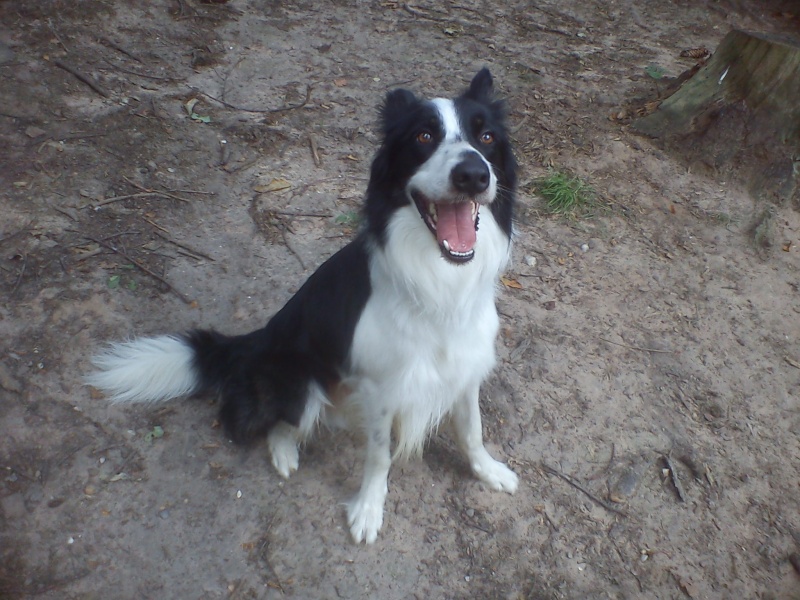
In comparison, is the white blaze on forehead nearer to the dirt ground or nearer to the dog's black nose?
the dog's black nose

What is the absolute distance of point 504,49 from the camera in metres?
6.57

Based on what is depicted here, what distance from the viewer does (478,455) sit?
297 centimetres

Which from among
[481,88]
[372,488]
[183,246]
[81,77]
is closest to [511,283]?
[481,88]

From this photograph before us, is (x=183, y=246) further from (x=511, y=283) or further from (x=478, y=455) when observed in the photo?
(x=478, y=455)

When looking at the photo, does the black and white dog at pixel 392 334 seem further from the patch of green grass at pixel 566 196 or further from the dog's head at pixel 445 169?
the patch of green grass at pixel 566 196

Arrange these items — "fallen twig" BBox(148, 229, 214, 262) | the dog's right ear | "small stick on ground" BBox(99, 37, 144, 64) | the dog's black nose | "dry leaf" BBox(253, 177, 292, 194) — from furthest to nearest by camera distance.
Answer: "small stick on ground" BBox(99, 37, 144, 64) → "dry leaf" BBox(253, 177, 292, 194) → "fallen twig" BBox(148, 229, 214, 262) → the dog's right ear → the dog's black nose

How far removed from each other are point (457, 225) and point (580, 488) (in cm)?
160

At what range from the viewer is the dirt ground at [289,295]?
2688 mm

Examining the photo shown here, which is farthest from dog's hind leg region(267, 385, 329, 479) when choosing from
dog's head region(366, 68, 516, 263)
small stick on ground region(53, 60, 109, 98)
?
small stick on ground region(53, 60, 109, 98)

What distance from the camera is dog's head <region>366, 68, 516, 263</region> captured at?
6.98 ft

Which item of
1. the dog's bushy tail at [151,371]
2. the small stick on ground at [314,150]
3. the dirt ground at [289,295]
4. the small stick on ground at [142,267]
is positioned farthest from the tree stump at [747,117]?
the dog's bushy tail at [151,371]

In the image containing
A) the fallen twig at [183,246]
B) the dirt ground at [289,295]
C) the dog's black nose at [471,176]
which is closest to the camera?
the dog's black nose at [471,176]

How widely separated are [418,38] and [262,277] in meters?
4.08

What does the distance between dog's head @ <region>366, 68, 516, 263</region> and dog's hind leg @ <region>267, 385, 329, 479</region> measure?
983 mm
